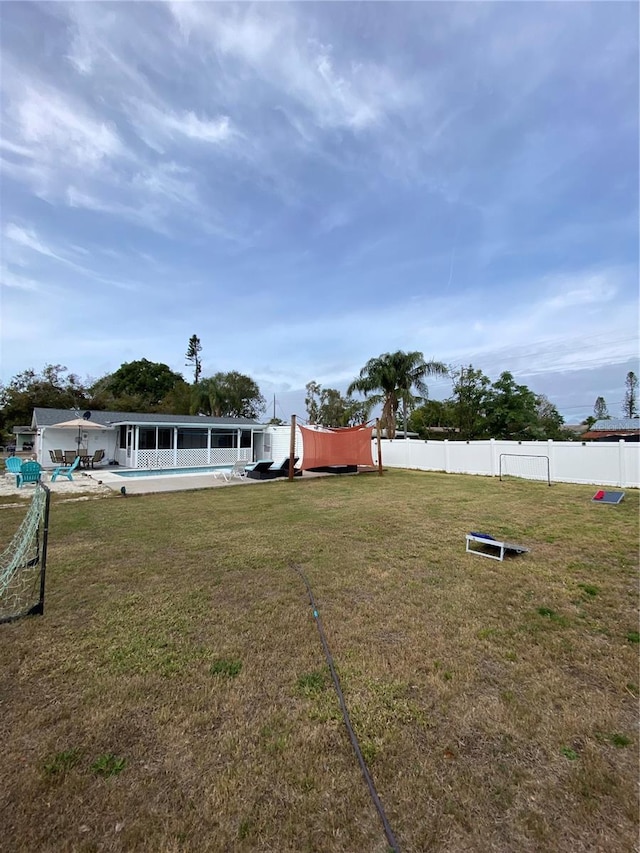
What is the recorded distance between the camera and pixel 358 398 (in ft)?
78.8

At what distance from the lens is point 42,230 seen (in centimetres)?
1077

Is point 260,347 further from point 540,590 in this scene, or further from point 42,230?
point 540,590

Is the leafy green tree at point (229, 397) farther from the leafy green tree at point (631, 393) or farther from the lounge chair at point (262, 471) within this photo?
the leafy green tree at point (631, 393)

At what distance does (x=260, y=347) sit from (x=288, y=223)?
14.4 meters

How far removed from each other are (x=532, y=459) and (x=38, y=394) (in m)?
33.1

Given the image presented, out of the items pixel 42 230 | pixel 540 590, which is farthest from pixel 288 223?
pixel 540 590

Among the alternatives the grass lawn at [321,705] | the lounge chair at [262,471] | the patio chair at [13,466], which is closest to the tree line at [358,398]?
the lounge chair at [262,471]

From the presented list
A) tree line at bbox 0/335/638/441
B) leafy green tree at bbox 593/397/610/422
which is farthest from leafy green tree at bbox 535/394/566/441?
leafy green tree at bbox 593/397/610/422

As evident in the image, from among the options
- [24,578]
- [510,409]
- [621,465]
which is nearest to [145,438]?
[24,578]

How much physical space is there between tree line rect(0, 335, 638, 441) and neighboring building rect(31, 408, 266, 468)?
826cm

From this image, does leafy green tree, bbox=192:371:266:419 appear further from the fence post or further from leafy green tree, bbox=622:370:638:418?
leafy green tree, bbox=622:370:638:418

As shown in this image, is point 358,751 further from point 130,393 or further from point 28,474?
point 130,393

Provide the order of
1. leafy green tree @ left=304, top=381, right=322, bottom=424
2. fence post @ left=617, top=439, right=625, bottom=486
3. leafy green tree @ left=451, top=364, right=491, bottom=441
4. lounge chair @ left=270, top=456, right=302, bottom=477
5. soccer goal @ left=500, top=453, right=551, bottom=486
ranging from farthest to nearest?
1. leafy green tree @ left=304, top=381, right=322, bottom=424
2. leafy green tree @ left=451, top=364, right=491, bottom=441
3. lounge chair @ left=270, top=456, right=302, bottom=477
4. soccer goal @ left=500, top=453, right=551, bottom=486
5. fence post @ left=617, top=439, right=625, bottom=486

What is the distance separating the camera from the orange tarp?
12977mm
